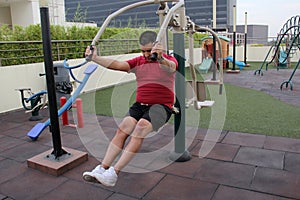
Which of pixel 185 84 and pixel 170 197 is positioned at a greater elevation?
pixel 185 84

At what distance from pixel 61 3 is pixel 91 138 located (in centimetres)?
1520

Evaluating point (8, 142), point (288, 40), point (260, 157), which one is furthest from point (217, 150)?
point (288, 40)

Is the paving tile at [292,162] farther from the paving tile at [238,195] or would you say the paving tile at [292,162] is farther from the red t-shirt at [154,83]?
the red t-shirt at [154,83]

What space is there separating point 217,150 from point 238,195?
94 centimetres

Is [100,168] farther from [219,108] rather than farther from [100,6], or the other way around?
[100,6]

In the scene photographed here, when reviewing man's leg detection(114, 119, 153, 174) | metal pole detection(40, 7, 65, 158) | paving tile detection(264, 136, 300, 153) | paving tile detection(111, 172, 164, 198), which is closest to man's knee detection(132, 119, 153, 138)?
man's leg detection(114, 119, 153, 174)

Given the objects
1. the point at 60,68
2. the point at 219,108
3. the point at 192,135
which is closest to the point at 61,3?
the point at 60,68

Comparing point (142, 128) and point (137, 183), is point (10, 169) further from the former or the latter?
point (142, 128)

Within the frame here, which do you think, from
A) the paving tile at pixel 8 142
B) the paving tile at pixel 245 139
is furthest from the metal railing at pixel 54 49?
the paving tile at pixel 245 139

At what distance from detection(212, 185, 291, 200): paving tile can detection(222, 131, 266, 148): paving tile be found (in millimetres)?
1059

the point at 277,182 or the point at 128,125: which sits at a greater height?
the point at 128,125

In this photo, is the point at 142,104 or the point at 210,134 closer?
the point at 142,104

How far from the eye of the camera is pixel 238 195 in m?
2.23

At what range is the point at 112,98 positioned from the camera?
620 centimetres
